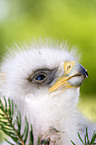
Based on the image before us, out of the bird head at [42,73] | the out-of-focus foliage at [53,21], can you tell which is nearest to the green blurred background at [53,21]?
the out-of-focus foliage at [53,21]

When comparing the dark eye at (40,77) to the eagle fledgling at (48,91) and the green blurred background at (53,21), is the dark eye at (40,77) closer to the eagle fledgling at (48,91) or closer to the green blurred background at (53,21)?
the eagle fledgling at (48,91)

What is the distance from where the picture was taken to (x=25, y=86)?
1.35 meters

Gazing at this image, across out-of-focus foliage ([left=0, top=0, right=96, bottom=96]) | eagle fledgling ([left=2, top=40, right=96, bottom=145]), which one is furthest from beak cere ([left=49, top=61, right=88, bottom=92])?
out-of-focus foliage ([left=0, top=0, right=96, bottom=96])

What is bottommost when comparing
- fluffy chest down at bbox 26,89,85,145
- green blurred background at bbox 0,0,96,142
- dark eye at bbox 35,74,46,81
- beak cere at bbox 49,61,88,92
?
fluffy chest down at bbox 26,89,85,145

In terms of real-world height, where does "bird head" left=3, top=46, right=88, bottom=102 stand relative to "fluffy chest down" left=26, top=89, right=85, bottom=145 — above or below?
above

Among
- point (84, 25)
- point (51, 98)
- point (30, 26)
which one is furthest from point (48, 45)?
point (30, 26)

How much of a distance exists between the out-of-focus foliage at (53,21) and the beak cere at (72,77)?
13.6 ft

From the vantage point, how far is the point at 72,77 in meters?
1.28

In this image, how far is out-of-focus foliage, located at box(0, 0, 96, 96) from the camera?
20.9 ft

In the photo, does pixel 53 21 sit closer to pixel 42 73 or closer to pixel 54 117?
pixel 42 73

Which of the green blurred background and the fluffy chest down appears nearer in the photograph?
the fluffy chest down

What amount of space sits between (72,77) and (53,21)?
659 centimetres

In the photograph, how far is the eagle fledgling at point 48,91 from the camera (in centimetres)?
122

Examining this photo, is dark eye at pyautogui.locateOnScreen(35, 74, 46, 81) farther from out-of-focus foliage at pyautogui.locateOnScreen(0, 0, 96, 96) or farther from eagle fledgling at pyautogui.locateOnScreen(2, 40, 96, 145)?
out-of-focus foliage at pyautogui.locateOnScreen(0, 0, 96, 96)
